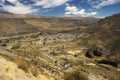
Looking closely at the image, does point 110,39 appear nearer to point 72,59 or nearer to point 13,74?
point 72,59

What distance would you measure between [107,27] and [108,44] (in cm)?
4291

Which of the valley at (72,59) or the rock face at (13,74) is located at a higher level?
the rock face at (13,74)

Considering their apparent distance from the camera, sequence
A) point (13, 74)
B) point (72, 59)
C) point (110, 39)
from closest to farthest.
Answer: point (13, 74) → point (72, 59) → point (110, 39)

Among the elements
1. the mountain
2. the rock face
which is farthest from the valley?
the rock face

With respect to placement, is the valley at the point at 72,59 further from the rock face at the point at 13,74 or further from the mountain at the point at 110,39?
the rock face at the point at 13,74

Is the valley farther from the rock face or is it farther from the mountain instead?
the rock face

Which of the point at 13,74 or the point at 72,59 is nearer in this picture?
the point at 13,74

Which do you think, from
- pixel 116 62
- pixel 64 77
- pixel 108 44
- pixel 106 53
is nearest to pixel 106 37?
pixel 108 44

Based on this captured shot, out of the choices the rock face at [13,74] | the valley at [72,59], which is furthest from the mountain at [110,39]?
the rock face at [13,74]

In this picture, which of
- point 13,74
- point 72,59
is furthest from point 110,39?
point 13,74

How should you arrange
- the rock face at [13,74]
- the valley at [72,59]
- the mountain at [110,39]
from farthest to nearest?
the mountain at [110,39], the valley at [72,59], the rock face at [13,74]

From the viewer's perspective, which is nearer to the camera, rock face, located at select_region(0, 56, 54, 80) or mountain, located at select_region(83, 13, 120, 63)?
rock face, located at select_region(0, 56, 54, 80)

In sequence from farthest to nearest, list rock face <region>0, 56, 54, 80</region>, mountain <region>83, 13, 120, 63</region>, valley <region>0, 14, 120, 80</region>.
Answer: mountain <region>83, 13, 120, 63</region> → valley <region>0, 14, 120, 80</region> → rock face <region>0, 56, 54, 80</region>

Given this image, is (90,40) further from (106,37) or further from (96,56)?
(96,56)
